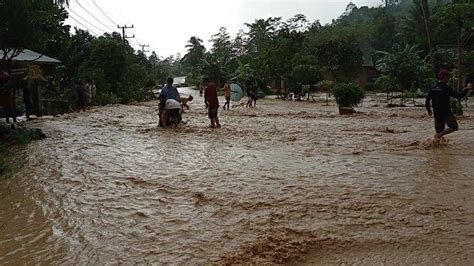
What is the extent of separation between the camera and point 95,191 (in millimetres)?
6215

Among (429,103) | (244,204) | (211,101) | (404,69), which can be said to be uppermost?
(404,69)

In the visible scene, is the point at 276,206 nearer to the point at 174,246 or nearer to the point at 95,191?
the point at 174,246

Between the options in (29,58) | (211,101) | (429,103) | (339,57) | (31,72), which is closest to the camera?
(429,103)

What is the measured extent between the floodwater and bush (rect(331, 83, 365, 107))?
9.23 metres

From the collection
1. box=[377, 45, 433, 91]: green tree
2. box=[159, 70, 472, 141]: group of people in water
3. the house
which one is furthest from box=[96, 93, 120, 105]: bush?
box=[377, 45, 433, 91]: green tree

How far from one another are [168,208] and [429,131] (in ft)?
29.7

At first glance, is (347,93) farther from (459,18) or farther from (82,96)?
(82,96)

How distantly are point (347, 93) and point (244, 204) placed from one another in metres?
15.0

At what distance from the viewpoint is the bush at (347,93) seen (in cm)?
1908

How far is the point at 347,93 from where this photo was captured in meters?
19.3

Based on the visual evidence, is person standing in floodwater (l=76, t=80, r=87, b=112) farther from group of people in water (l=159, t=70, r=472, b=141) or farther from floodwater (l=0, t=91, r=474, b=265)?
floodwater (l=0, t=91, r=474, b=265)

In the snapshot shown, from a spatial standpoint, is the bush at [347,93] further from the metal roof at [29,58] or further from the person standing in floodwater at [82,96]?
the metal roof at [29,58]

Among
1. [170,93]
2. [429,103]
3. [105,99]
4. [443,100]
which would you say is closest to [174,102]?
[170,93]

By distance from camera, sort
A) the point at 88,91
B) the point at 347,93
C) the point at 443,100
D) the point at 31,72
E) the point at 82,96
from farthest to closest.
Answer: the point at 88,91
the point at 82,96
the point at 347,93
the point at 31,72
the point at 443,100
